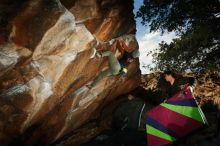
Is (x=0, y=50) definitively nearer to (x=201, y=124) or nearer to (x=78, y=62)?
(x=78, y=62)

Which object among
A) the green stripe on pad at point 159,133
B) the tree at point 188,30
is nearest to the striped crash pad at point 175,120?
the green stripe on pad at point 159,133

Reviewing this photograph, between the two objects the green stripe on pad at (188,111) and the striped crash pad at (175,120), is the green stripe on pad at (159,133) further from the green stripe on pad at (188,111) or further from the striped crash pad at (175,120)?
the green stripe on pad at (188,111)

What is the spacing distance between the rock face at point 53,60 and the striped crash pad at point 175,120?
3175mm

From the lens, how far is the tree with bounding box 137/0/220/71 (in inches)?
352

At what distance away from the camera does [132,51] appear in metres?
11.7

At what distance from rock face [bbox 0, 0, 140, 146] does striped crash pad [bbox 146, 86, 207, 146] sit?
317 centimetres

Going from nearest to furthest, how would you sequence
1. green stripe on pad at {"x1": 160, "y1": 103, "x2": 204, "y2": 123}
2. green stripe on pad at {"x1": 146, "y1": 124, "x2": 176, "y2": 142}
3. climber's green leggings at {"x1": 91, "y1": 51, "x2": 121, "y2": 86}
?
green stripe on pad at {"x1": 160, "y1": 103, "x2": 204, "y2": 123}, green stripe on pad at {"x1": 146, "y1": 124, "x2": 176, "y2": 142}, climber's green leggings at {"x1": 91, "y1": 51, "x2": 121, "y2": 86}

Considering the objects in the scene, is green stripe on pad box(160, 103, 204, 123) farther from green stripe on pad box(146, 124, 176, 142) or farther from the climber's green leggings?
the climber's green leggings

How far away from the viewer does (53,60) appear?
26.9 ft

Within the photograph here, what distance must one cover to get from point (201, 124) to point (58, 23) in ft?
15.9

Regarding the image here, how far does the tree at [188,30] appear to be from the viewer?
895 centimetres

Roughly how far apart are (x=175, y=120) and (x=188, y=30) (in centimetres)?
382

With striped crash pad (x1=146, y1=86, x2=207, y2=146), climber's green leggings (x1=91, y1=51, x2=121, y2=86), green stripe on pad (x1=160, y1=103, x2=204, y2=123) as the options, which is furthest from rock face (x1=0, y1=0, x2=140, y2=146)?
green stripe on pad (x1=160, y1=103, x2=204, y2=123)

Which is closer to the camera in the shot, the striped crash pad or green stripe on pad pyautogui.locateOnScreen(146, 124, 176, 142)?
the striped crash pad
